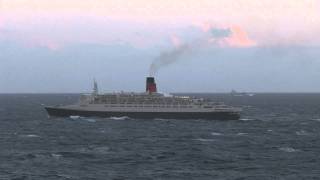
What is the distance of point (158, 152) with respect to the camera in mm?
75125

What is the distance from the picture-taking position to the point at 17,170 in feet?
196

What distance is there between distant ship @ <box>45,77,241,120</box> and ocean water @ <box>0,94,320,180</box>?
21.4 meters

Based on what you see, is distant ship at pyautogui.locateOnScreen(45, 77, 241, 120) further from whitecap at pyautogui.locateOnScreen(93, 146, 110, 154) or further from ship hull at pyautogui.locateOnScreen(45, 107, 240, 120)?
whitecap at pyautogui.locateOnScreen(93, 146, 110, 154)

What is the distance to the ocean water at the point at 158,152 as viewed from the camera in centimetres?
5875

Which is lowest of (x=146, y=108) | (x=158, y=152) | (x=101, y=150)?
(x=158, y=152)

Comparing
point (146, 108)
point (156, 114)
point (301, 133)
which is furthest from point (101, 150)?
point (146, 108)

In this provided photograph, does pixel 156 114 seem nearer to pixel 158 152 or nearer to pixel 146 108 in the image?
pixel 146 108

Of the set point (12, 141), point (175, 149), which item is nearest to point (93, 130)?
point (12, 141)

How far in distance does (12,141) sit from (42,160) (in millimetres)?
22156

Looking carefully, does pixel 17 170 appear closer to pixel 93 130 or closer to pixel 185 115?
pixel 93 130

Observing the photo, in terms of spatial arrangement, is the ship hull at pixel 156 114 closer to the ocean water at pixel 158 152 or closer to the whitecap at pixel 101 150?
the ocean water at pixel 158 152

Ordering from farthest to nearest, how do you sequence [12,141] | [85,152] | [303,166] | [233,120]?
[233,120] < [12,141] < [85,152] < [303,166]

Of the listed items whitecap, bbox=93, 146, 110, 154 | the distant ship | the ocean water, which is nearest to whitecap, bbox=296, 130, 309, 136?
the ocean water

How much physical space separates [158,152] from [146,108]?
6926 centimetres
